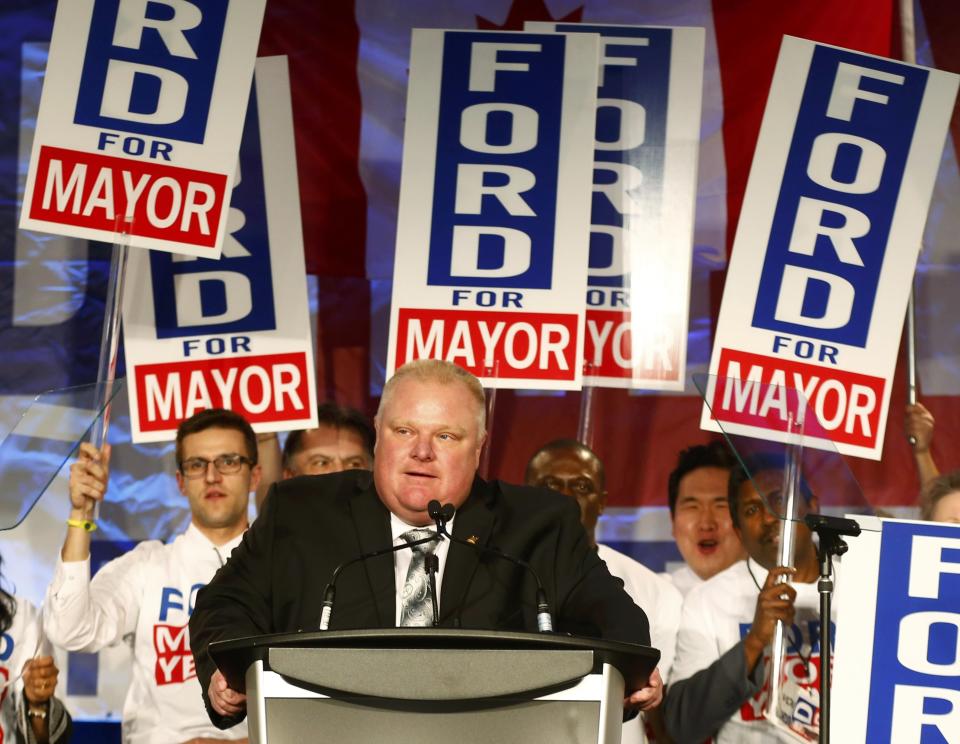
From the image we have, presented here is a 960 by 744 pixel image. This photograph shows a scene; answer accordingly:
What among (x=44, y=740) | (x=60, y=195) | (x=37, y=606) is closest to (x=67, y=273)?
(x=60, y=195)

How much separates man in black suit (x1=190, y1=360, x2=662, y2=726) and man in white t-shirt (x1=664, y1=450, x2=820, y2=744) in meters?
1.25

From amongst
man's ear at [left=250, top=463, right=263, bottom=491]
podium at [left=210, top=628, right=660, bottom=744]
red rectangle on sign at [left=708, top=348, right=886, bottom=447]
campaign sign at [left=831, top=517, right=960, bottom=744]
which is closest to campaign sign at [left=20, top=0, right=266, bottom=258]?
man's ear at [left=250, top=463, right=263, bottom=491]

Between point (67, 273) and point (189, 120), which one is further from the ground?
point (189, 120)

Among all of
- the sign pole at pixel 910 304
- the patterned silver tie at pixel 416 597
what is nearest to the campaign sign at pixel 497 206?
the sign pole at pixel 910 304

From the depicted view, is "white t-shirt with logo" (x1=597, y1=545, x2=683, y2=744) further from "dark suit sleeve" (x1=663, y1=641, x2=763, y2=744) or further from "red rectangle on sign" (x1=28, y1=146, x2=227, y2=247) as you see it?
"red rectangle on sign" (x1=28, y1=146, x2=227, y2=247)

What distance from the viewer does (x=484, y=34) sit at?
4.53 m

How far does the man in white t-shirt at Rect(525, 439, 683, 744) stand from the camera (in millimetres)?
4242

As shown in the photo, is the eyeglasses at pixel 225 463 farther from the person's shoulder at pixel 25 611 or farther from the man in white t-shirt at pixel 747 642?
the man in white t-shirt at pixel 747 642

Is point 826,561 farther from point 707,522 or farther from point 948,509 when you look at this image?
point 707,522

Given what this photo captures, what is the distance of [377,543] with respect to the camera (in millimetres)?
2615

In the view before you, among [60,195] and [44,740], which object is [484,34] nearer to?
[60,195]

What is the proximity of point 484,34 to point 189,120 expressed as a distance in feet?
3.44

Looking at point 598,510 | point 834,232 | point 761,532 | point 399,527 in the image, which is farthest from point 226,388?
point 834,232

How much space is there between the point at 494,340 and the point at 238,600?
6.36 ft
